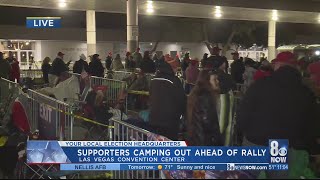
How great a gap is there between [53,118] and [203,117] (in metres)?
3.50

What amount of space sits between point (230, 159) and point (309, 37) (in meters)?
49.7

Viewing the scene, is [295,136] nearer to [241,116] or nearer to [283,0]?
[241,116]

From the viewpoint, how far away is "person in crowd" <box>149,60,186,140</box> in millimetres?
6496

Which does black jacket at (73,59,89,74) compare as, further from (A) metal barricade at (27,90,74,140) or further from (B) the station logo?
(A) metal barricade at (27,90,74,140)

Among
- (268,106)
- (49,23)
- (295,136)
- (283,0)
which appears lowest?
(295,136)

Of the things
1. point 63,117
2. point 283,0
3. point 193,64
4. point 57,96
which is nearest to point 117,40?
point 283,0

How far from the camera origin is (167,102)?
648 centimetres

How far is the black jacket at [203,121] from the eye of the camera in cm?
562

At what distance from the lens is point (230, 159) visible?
409 centimetres

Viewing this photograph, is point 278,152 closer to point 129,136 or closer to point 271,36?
point 129,136

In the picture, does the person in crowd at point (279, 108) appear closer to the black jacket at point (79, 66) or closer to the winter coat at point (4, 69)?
the winter coat at point (4, 69)

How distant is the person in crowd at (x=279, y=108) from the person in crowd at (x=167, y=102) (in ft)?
6.10

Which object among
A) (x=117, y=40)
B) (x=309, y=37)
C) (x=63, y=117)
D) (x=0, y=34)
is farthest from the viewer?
(x=309, y=37)

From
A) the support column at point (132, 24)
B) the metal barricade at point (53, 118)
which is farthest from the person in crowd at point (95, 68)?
the metal barricade at point (53, 118)
